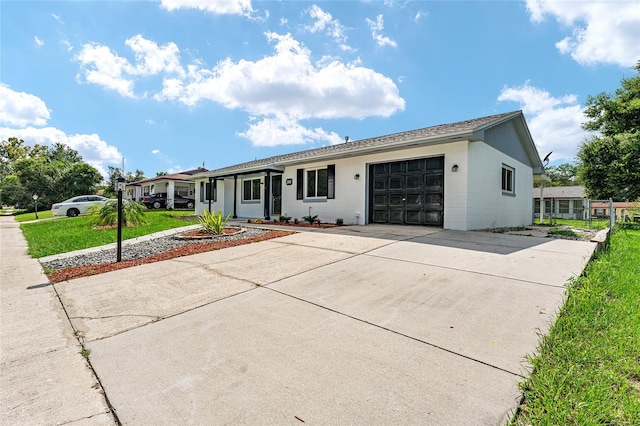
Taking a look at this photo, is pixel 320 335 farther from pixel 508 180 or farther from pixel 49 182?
pixel 49 182

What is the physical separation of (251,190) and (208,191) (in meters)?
4.40

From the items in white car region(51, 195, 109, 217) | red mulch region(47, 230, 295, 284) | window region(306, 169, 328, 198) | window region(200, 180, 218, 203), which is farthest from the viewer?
white car region(51, 195, 109, 217)

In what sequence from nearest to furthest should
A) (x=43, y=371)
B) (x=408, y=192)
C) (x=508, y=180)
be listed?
(x=43, y=371) → (x=408, y=192) → (x=508, y=180)

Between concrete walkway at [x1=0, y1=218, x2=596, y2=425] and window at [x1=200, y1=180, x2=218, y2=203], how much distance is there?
1318 centimetres

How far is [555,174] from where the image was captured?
52406mm

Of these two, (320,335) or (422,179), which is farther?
(422,179)

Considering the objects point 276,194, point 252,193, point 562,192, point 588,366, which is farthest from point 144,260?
point 562,192

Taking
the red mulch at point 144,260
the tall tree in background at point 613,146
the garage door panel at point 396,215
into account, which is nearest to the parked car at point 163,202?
the red mulch at point 144,260

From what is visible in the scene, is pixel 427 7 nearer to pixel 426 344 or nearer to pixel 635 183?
pixel 426 344

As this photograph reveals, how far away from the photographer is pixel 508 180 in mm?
11984

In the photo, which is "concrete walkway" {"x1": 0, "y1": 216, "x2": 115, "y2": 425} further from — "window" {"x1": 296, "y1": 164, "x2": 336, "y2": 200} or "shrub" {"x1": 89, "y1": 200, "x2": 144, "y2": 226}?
"window" {"x1": 296, "y1": 164, "x2": 336, "y2": 200}

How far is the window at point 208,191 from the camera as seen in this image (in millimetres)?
18006

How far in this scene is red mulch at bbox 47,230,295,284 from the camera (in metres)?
5.03

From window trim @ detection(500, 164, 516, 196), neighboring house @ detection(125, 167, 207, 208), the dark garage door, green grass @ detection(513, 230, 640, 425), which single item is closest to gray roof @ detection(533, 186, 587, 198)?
window trim @ detection(500, 164, 516, 196)
